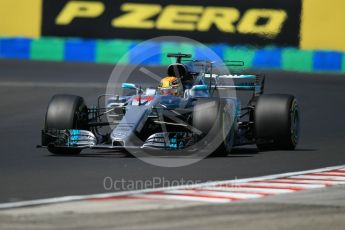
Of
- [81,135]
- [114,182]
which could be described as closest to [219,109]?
[81,135]

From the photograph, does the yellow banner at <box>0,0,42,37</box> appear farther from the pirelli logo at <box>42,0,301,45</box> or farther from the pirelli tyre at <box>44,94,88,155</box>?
the pirelli tyre at <box>44,94,88,155</box>

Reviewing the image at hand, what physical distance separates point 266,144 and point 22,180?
176 inches

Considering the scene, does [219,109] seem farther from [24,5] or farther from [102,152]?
[24,5]

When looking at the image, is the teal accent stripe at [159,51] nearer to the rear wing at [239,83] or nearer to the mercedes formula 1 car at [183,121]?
the rear wing at [239,83]

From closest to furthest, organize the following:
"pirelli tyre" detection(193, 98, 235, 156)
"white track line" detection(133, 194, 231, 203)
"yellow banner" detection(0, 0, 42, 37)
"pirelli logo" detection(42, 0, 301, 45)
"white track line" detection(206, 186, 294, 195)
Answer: "white track line" detection(133, 194, 231, 203) < "white track line" detection(206, 186, 294, 195) < "pirelli tyre" detection(193, 98, 235, 156) < "pirelli logo" detection(42, 0, 301, 45) < "yellow banner" detection(0, 0, 42, 37)

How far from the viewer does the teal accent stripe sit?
78.4 ft

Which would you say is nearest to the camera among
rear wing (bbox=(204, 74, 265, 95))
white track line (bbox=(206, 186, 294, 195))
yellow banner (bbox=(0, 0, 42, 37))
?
white track line (bbox=(206, 186, 294, 195))

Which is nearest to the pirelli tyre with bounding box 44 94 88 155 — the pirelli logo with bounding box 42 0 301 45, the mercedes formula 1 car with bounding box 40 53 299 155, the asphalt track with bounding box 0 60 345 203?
the mercedes formula 1 car with bounding box 40 53 299 155

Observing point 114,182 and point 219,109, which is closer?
point 114,182

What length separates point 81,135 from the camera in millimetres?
12367

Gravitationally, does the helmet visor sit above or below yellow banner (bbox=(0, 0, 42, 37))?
below

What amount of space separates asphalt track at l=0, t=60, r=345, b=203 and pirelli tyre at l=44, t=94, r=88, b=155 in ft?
0.75

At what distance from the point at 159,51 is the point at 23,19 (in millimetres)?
3367

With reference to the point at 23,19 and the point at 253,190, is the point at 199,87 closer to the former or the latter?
the point at 253,190
